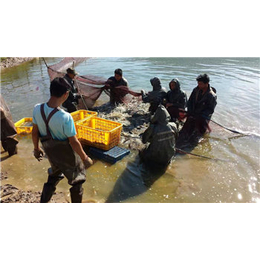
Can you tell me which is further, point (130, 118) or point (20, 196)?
point (130, 118)

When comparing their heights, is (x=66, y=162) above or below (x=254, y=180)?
above

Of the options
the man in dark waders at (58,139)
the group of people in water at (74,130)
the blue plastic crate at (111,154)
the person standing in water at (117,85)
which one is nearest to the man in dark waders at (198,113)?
the group of people in water at (74,130)

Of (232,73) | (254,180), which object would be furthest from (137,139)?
(232,73)

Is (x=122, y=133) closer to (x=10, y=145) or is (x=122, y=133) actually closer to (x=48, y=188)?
(x=10, y=145)

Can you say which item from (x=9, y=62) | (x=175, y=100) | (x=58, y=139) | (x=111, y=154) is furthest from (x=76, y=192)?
(x=9, y=62)

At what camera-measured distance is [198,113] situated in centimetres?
614

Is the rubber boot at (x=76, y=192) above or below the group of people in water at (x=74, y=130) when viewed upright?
below

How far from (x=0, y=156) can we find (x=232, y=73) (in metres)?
13.0

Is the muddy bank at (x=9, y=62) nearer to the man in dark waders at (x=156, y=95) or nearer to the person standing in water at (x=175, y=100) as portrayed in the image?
the man in dark waders at (x=156, y=95)

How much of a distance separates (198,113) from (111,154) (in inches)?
108

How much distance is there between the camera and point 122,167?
492cm

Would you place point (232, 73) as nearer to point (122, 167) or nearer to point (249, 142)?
point (249, 142)

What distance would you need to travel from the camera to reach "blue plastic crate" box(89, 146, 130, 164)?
497 centimetres

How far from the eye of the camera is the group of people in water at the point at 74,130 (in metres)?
2.86
